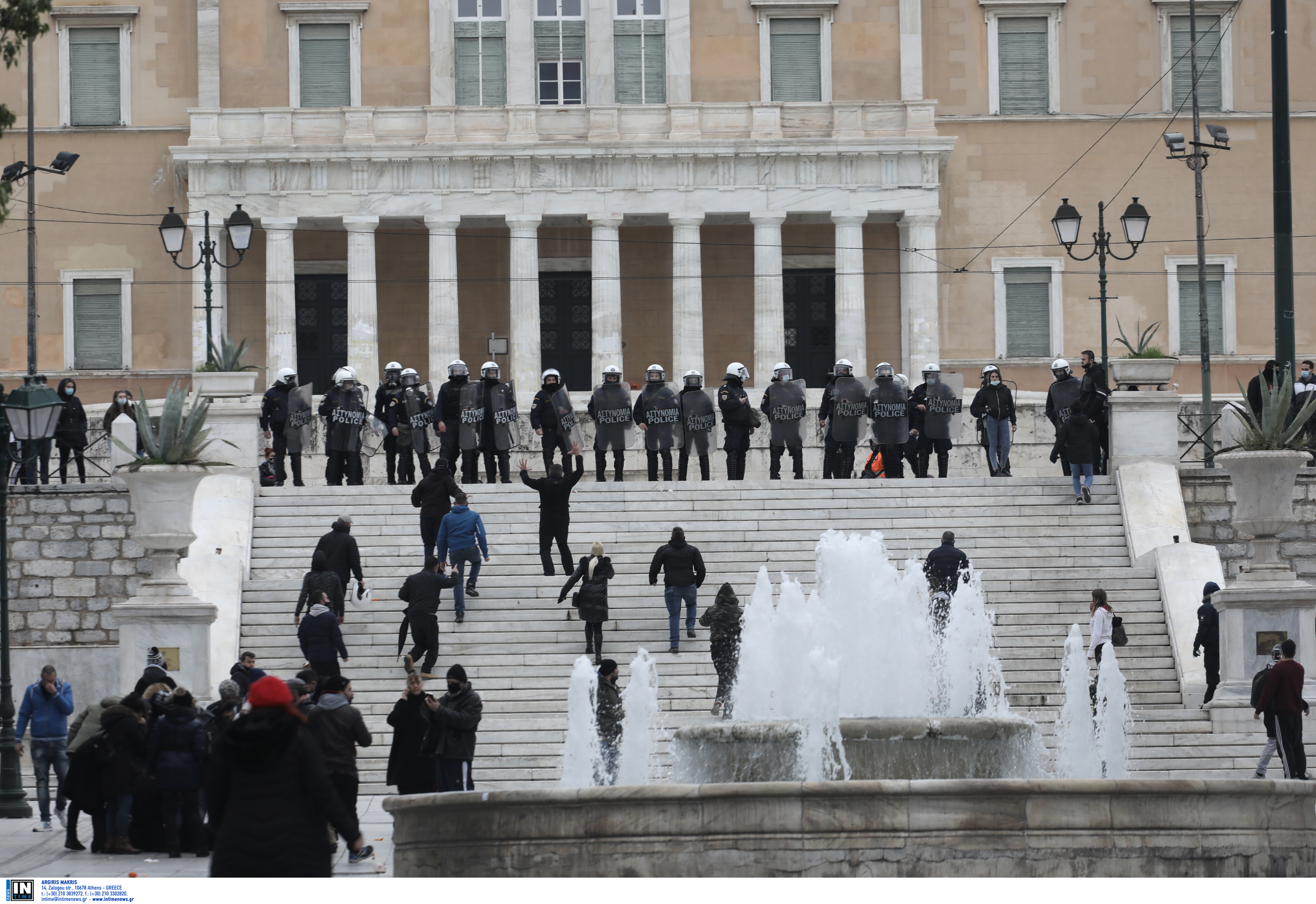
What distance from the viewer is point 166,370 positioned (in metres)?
43.1

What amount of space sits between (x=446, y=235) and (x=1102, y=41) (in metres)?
13.9

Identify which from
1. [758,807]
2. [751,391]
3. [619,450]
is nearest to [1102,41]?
[751,391]

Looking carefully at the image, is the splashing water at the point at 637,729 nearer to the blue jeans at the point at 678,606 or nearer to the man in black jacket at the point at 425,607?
the man in black jacket at the point at 425,607

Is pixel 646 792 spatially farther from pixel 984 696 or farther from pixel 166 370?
pixel 166 370

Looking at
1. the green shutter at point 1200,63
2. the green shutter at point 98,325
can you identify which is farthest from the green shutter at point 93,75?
the green shutter at point 1200,63

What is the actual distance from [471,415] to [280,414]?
2460 mm

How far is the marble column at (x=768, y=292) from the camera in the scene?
41.8 metres

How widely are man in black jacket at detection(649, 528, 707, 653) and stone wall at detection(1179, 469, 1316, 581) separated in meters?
6.88

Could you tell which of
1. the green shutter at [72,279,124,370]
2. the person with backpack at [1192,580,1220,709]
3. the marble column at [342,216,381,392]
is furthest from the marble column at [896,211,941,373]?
the person with backpack at [1192,580,1220,709]

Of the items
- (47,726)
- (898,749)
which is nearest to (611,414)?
(47,726)

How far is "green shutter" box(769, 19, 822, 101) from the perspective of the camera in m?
43.7

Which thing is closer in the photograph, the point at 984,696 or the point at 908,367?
the point at 984,696

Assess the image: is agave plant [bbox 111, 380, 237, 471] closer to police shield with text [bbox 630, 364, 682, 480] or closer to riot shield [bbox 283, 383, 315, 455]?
riot shield [bbox 283, 383, 315, 455]

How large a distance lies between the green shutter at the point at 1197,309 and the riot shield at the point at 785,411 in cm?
1817
